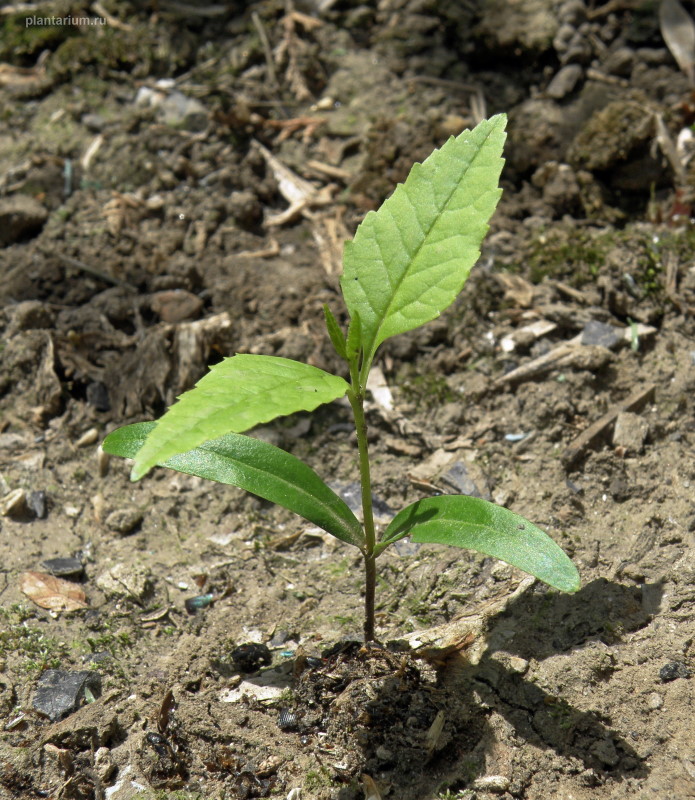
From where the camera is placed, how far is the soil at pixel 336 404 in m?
1.73

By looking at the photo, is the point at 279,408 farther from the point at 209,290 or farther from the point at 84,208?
the point at 84,208

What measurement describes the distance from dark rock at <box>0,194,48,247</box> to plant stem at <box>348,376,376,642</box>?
2.20 metres

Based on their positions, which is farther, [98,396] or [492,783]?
[98,396]

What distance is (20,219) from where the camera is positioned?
3.21m

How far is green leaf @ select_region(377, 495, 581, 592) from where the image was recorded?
1.49 m

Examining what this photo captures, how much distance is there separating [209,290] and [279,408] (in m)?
1.75

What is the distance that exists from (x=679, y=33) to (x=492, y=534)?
9.86 ft

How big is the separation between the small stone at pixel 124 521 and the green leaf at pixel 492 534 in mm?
980

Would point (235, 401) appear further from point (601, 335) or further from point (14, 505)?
point (601, 335)

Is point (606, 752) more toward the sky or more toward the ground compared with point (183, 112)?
more toward the ground

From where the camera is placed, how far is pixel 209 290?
2.98 meters

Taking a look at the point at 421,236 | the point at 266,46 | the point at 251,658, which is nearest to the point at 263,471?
the point at 251,658

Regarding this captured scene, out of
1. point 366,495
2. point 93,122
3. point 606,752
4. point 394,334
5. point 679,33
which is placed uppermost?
point 679,33

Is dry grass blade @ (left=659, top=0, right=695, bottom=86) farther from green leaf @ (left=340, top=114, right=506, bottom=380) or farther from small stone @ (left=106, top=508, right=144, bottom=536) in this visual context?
small stone @ (left=106, top=508, right=144, bottom=536)
